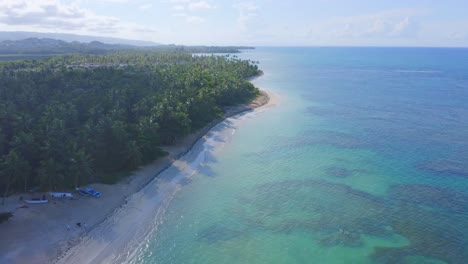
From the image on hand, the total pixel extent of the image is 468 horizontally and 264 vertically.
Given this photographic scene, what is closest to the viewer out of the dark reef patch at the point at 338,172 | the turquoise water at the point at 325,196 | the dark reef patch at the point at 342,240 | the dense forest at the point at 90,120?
the turquoise water at the point at 325,196

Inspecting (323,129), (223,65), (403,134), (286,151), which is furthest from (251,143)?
(223,65)

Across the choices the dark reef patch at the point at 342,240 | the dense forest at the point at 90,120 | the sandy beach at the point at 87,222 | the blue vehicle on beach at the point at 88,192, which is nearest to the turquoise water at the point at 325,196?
the dark reef patch at the point at 342,240

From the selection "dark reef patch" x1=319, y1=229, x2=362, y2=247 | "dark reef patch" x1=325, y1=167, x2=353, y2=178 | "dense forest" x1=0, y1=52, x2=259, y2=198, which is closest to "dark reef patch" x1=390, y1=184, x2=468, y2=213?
"dark reef patch" x1=325, y1=167, x2=353, y2=178

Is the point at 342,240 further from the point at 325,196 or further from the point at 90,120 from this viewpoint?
the point at 90,120

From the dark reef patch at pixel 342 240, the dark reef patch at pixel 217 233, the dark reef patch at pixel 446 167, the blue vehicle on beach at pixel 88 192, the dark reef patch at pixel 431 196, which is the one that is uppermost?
the dark reef patch at pixel 446 167

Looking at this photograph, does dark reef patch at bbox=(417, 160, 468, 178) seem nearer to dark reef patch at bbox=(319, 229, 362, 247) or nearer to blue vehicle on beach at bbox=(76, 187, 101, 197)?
dark reef patch at bbox=(319, 229, 362, 247)

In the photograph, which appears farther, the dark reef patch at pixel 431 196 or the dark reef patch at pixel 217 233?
the dark reef patch at pixel 431 196

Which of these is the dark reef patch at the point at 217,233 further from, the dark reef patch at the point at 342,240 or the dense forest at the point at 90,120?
the dense forest at the point at 90,120
